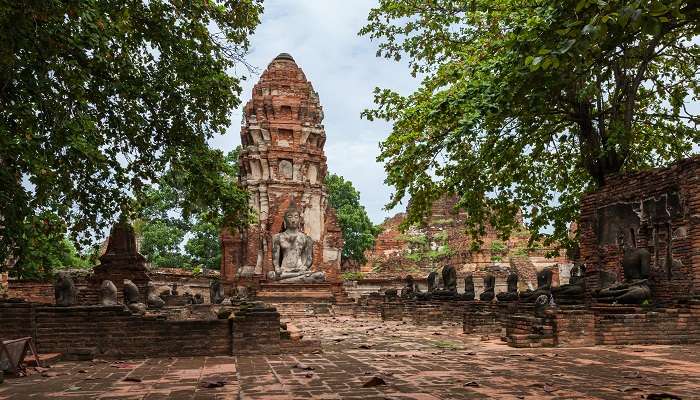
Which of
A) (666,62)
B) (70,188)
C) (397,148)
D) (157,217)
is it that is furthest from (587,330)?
(157,217)

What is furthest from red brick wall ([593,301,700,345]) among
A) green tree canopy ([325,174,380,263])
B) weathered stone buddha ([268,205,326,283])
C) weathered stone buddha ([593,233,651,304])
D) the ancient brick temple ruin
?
green tree canopy ([325,174,380,263])

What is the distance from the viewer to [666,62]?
16.6 m

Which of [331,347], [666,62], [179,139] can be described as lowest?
[331,347]

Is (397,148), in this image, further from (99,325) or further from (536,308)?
(99,325)

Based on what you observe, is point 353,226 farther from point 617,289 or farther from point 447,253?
point 617,289

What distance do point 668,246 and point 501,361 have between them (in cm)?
645

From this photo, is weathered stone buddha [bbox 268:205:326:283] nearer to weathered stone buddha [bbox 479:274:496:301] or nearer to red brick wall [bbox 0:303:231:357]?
weathered stone buddha [bbox 479:274:496:301]

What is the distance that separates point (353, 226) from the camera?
138 ft

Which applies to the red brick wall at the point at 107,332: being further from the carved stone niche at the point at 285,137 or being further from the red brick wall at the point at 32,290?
the carved stone niche at the point at 285,137

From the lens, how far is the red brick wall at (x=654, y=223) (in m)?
12.0

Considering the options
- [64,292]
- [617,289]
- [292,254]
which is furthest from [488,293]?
[64,292]

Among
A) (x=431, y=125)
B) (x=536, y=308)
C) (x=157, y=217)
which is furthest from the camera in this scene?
(x=157, y=217)

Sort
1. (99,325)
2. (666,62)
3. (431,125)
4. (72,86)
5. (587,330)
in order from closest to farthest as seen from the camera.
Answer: (72,86)
(99,325)
(587,330)
(431,125)
(666,62)

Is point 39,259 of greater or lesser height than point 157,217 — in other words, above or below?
below
